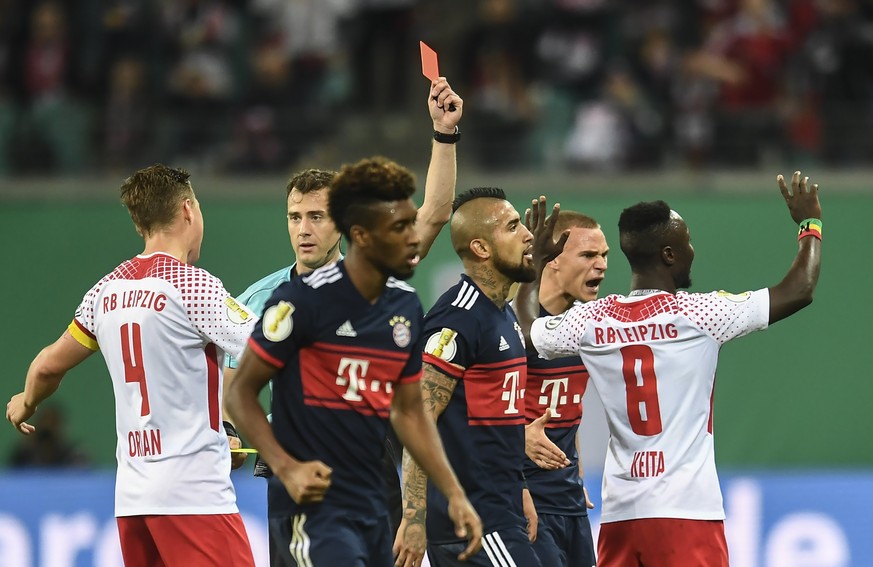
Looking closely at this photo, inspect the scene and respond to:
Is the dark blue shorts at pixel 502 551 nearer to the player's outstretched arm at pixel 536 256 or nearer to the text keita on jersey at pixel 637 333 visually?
the text keita on jersey at pixel 637 333

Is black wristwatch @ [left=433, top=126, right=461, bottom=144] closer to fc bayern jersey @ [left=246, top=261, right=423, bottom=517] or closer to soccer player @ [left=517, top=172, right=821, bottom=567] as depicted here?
soccer player @ [left=517, top=172, right=821, bottom=567]

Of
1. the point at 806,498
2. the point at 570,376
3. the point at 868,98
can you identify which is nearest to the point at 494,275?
the point at 570,376

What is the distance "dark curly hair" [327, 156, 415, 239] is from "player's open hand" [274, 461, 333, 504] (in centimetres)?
93

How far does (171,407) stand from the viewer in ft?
20.0

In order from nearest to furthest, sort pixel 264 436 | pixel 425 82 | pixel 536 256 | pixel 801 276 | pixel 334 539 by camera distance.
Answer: pixel 264 436 < pixel 334 539 < pixel 801 276 < pixel 536 256 < pixel 425 82

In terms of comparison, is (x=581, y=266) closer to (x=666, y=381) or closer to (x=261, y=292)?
(x=666, y=381)

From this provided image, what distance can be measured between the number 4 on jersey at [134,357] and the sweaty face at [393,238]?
1282 mm

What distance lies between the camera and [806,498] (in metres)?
10.6

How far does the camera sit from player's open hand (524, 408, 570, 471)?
693cm

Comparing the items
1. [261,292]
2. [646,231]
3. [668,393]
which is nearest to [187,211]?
[261,292]

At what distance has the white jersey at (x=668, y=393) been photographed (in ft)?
20.8

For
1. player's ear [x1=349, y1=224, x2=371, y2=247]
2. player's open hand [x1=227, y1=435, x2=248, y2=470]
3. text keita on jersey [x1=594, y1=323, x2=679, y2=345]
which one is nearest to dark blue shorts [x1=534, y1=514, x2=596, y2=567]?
text keita on jersey [x1=594, y1=323, x2=679, y2=345]

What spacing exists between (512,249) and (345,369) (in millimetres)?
1567

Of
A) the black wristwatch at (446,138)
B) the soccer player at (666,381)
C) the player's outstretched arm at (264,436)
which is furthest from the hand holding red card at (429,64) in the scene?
the player's outstretched arm at (264,436)
